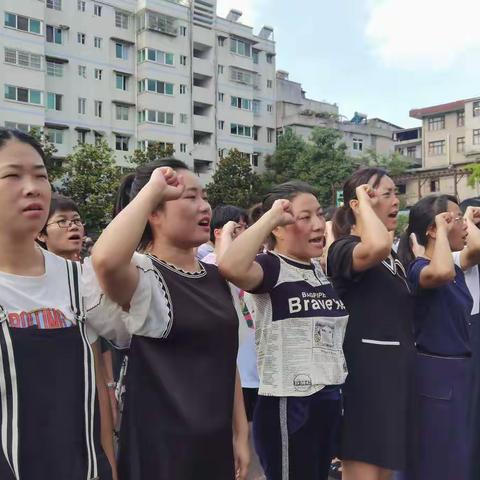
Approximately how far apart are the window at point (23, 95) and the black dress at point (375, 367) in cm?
2788

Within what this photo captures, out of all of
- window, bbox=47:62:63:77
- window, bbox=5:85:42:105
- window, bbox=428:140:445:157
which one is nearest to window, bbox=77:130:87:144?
window, bbox=5:85:42:105

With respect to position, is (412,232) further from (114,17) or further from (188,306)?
(114,17)

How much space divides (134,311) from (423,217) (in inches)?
88.5

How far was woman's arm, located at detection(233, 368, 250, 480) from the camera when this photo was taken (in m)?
2.30

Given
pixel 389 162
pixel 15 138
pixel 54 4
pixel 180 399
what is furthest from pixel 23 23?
pixel 180 399

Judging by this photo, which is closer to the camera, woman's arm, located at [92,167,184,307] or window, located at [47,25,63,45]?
woman's arm, located at [92,167,184,307]

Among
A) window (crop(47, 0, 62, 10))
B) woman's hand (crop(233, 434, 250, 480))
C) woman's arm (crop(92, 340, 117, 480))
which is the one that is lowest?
woman's hand (crop(233, 434, 250, 480))

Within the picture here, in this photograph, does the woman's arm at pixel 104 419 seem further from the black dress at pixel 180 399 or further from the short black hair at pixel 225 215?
the short black hair at pixel 225 215

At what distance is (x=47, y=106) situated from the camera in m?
29.1

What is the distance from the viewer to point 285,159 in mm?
36812

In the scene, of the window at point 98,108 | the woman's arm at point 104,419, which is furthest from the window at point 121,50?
the woman's arm at point 104,419

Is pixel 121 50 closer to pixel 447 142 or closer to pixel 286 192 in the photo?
pixel 447 142

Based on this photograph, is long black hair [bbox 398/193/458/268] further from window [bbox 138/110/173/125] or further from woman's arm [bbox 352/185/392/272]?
window [bbox 138/110/173/125]

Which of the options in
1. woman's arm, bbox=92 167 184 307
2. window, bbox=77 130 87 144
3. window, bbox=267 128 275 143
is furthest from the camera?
window, bbox=267 128 275 143
